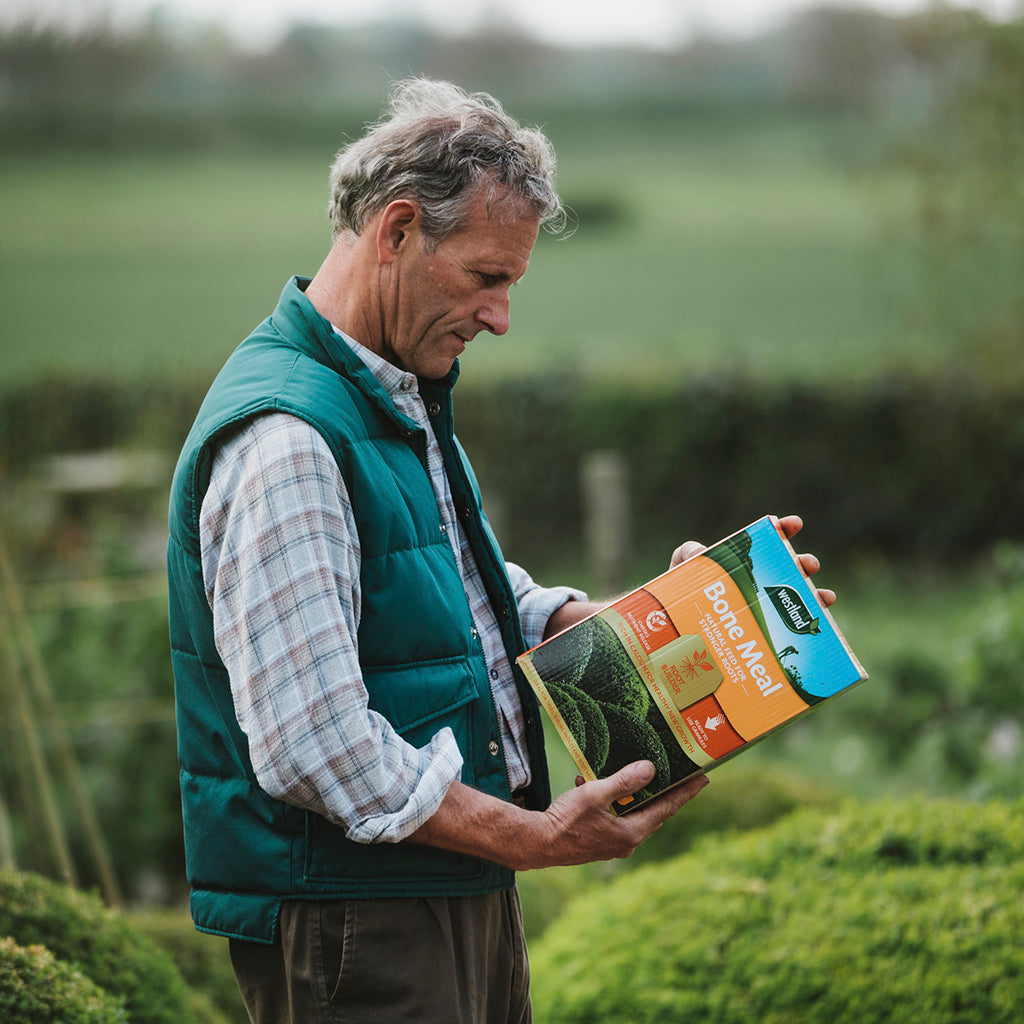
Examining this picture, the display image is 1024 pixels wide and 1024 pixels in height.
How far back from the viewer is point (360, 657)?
4.74 ft

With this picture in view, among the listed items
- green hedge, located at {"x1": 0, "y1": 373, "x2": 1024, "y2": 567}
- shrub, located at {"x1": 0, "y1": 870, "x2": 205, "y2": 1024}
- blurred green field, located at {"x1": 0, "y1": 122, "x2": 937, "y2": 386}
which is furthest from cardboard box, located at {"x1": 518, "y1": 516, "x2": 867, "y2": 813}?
blurred green field, located at {"x1": 0, "y1": 122, "x2": 937, "y2": 386}

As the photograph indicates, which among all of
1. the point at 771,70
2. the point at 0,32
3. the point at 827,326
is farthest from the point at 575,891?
the point at 771,70

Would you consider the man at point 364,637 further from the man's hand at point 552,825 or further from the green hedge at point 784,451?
the green hedge at point 784,451

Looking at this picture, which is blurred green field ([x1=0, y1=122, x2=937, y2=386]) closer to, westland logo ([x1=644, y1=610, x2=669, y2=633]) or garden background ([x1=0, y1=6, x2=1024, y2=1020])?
garden background ([x1=0, y1=6, x2=1024, y2=1020])

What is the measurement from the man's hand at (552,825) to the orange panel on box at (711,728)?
0.28 ft

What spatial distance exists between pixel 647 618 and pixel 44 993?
45.4 inches

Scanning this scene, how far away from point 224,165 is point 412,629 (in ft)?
106

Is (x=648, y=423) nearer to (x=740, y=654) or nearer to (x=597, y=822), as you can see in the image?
(x=740, y=654)

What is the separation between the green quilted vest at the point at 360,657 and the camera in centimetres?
144

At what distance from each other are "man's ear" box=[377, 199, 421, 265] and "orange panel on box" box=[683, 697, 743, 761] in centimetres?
78

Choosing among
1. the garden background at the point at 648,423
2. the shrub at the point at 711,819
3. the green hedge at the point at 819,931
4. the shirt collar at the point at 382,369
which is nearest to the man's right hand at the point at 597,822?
the shirt collar at the point at 382,369

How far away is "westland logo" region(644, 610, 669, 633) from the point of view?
1.60 metres

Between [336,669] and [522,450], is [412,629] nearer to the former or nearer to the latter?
[336,669]

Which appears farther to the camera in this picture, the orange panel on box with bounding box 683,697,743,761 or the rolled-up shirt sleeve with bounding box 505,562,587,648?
the rolled-up shirt sleeve with bounding box 505,562,587,648
